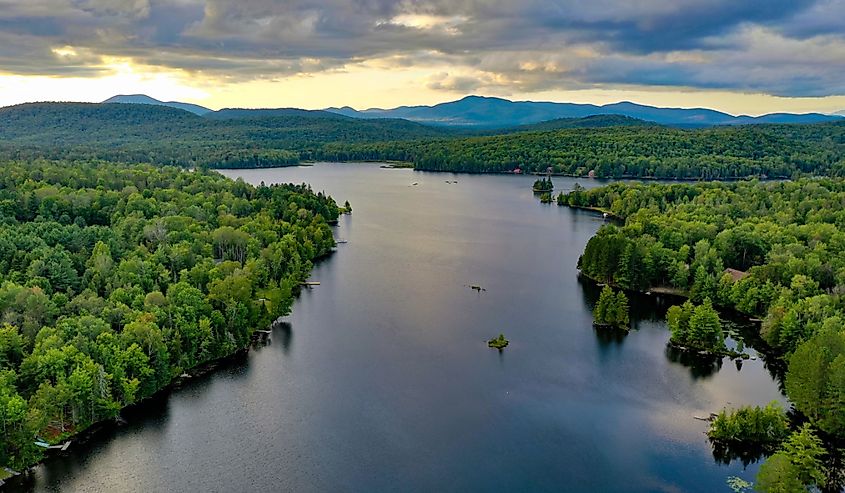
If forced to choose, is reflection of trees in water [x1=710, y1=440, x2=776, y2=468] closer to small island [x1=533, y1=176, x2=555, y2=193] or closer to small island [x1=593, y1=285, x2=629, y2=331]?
small island [x1=593, y1=285, x2=629, y2=331]

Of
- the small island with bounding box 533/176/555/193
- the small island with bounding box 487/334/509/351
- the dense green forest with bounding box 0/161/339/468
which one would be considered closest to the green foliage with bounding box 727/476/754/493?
the small island with bounding box 487/334/509/351

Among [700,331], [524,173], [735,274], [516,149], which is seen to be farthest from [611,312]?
[516,149]

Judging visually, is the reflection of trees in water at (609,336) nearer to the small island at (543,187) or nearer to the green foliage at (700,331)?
the green foliage at (700,331)

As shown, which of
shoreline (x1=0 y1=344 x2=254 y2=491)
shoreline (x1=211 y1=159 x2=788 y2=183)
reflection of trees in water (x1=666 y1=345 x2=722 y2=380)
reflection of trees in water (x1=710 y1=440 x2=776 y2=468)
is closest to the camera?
shoreline (x1=0 y1=344 x2=254 y2=491)

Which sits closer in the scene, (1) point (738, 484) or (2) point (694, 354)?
(1) point (738, 484)

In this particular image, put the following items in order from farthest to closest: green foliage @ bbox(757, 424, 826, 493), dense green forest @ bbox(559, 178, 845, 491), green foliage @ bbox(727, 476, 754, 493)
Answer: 1. dense green forest @ bbox(559, 178, 845, 491)
2. green foliage @ bbox(727, 476, 754, 493)
3. green foliage @ bbox(757, 424, 826, 493)

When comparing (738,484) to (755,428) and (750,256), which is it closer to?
(755,428)
